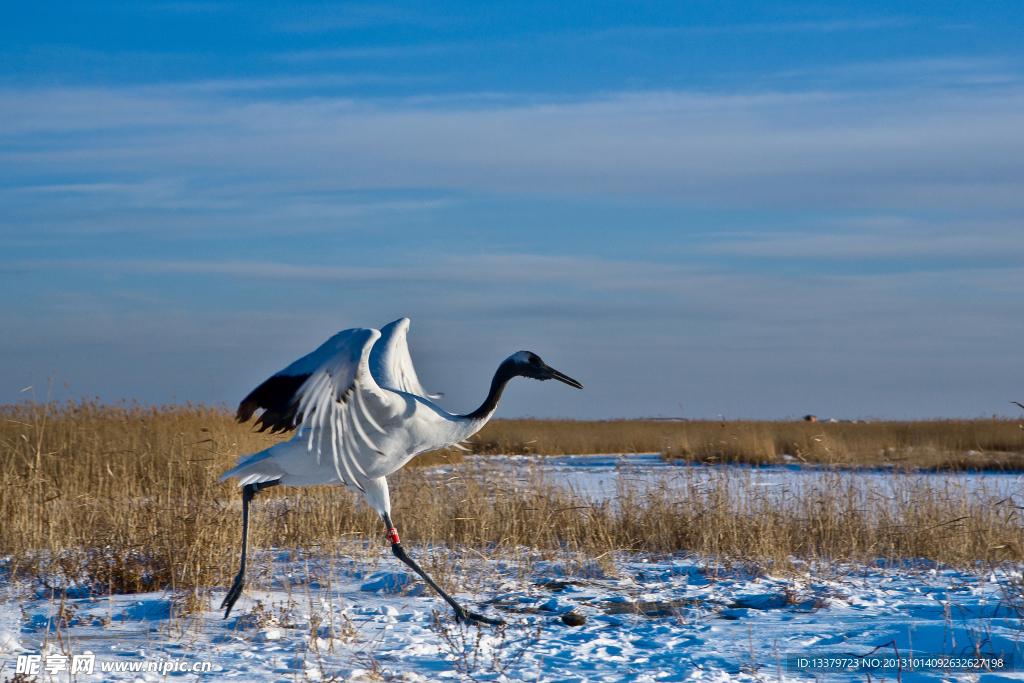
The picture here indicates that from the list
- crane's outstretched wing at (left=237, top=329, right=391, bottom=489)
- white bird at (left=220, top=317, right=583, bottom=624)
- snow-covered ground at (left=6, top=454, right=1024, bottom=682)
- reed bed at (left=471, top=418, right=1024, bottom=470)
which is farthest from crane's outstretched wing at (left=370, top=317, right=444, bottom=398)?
reed bed at (left=471, top=418, right=1024, bottom=470)

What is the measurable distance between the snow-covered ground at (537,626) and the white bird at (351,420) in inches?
15.0

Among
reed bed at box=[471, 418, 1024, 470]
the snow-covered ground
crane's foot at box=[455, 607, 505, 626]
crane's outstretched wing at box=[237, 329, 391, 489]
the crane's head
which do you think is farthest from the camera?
reed bed at box=[471, 418, 1024, 470]

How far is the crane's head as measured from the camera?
537cm

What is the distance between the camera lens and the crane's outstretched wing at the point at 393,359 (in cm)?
557

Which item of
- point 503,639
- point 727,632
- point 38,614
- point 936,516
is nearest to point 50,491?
point 38,614

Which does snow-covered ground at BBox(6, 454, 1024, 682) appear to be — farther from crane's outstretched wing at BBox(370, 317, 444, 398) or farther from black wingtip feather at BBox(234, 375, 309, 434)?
crane's outstretched wing at BBox(370, 317, 444, 398)

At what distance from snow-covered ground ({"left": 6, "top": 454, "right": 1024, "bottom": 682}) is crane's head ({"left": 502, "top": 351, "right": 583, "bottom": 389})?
1.42m

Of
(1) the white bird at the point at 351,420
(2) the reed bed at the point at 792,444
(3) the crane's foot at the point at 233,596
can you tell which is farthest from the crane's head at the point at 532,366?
(2) the reed bed at the point at 792,444

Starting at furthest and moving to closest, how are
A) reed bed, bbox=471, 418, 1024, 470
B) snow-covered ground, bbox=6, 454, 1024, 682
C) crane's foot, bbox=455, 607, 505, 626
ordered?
reed bed, bbox=471, 418, 1024, 470 → crane's foot, bbox=455, 607, 505, 626 → snow-covered ground, bbox=6, 454, 1024, 682

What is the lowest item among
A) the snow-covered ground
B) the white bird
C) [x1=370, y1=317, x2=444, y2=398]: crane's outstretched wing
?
the snow-covered ground

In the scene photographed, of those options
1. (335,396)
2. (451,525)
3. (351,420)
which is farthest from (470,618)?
(451,525)

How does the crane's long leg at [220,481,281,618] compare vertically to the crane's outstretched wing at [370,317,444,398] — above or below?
below

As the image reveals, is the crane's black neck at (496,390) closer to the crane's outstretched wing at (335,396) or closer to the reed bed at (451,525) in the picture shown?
the crane's outstretched wing at (335,396)

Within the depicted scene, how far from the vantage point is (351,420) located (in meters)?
4.75
